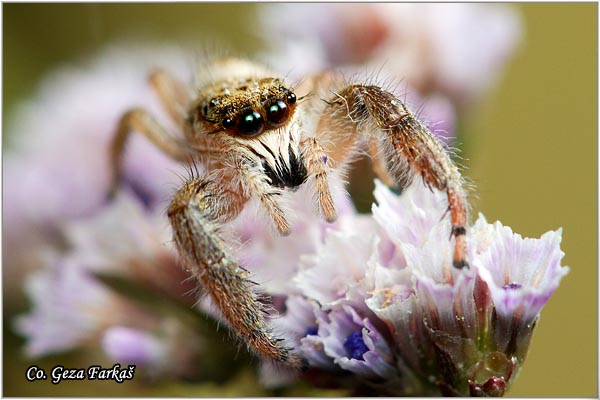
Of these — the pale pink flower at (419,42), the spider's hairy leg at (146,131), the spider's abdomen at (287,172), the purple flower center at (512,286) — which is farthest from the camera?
the pale pink flower at (419,42)

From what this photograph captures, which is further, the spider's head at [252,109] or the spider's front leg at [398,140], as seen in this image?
the spider's head at [252,109]

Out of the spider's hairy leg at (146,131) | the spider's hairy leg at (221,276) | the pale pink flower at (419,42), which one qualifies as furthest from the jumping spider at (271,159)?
the pale pink flower at (419,42)

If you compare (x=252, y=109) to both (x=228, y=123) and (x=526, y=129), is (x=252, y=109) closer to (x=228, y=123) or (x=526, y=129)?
(x=228, y=123)

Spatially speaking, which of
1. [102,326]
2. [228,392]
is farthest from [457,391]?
[102,326]

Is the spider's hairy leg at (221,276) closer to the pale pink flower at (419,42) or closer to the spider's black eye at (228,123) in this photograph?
the spider's black eye at (228,123)

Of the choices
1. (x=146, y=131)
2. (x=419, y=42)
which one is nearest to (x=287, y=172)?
(x=146, y=131)

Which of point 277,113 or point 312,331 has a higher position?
point 277,113
